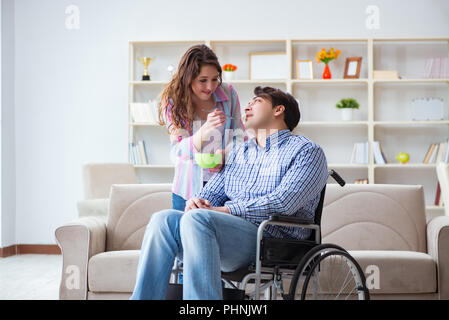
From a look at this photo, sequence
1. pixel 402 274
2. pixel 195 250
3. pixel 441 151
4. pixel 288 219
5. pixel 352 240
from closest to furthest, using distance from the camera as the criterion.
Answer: pixel 195 250 → pixel 288 219 → pixel 402 274 → pixel 352 240 → pixel 441 151

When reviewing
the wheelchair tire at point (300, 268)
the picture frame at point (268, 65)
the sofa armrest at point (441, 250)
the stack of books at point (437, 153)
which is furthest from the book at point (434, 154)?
the wheelchair tire at point (300, 268)

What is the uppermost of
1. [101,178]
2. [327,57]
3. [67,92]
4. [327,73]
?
[327,57]

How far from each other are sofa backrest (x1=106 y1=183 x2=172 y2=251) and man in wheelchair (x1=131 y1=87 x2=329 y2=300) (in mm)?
920

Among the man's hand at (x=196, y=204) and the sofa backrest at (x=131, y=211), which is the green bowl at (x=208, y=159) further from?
the sofa backrest at (x=131, y=211)

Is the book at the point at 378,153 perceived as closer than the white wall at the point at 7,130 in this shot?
Yes

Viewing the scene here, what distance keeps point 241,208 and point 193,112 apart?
1.84 feet

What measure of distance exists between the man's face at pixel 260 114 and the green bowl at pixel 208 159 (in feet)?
0.62

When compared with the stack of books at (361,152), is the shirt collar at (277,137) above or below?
above

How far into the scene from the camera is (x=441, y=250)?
265 centimetres

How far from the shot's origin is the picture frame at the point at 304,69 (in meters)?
5.20

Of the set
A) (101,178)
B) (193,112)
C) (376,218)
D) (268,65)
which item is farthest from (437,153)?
(193,112)

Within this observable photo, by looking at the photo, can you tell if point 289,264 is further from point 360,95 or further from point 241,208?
point 360,95
